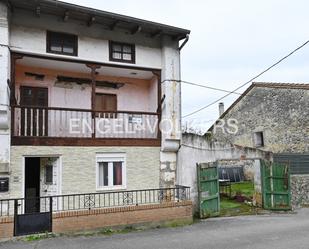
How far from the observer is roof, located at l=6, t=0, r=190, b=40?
35.6ft

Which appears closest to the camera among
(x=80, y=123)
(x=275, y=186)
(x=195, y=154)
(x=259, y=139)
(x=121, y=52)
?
(x=80, y=123)

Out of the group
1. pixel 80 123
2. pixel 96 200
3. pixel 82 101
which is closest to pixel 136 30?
pixel 82 101

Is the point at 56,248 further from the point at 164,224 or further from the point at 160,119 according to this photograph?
the point at 160,119

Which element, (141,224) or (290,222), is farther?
(290,222)

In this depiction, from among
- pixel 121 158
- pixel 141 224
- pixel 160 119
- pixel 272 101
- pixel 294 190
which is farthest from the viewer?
pixel 272 101

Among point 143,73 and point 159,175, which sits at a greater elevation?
point 143,73

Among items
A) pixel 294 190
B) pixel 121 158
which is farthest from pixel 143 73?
pixel 294 190

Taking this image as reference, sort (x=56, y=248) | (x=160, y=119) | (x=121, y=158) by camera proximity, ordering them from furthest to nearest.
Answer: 1. (x=160, y=119)
2. (x=121, y=158)
3. (x=56, y=248)

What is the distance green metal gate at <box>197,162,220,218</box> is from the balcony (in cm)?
223

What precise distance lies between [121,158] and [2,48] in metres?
5.15

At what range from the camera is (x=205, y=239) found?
9.80 m

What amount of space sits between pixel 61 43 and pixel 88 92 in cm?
246

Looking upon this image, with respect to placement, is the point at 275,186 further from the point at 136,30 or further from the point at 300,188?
the point at 136,30

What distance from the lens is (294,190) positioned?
18.5 meters
